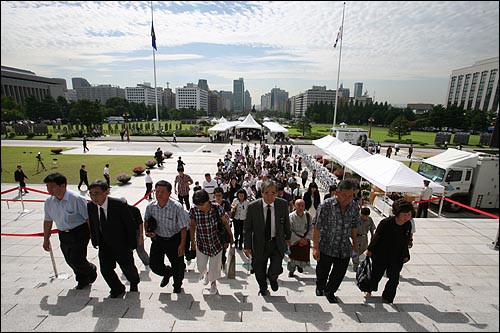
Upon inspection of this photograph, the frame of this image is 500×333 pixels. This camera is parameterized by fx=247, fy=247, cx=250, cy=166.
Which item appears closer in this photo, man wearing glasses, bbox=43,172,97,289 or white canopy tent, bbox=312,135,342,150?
man wearing glasses, bbox=43,172,97,289

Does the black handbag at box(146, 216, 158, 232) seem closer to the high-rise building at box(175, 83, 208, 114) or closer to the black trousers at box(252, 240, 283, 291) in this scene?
the black trousers at box(252, 240, 283, 291)

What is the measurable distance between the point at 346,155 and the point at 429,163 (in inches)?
164

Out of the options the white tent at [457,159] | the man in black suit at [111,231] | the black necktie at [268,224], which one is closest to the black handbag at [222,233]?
the black necktie at [268,224]

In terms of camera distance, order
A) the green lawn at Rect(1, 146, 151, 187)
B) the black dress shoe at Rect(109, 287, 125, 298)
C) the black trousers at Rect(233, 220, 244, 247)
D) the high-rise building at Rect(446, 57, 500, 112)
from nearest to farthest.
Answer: the black dress shoe at Rect(109, 287, 125, 298) < the black trousers at Rect(233, 220, 244, 247) < the green lawn at Rect(1, 146, 151, 187) < the high-rise building at Rect(446, 57, 500, 112)

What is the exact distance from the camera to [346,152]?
15.0m

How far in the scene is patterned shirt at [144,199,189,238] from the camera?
12.3 ft

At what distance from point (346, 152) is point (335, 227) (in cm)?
1244

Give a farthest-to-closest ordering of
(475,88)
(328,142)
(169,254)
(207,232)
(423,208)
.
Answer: (475,88)
(328,142)
(423,208)
(169,254)
(207,232)

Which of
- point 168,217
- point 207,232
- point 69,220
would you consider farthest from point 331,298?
point 69,220

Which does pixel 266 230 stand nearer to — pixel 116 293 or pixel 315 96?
pixel 116 293

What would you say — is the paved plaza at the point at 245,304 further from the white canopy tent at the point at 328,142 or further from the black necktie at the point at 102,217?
the white canopy tent at the point at 328,142

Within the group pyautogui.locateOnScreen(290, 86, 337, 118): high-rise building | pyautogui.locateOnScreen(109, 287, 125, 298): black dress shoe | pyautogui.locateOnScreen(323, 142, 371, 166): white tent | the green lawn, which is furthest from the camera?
pyautogui.locateOnScreen(290, 86, 337, 118): high-rise building

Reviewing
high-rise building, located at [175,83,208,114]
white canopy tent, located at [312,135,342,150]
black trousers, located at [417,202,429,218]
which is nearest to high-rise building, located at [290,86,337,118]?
high-rise building, located at [175,83,208,114]

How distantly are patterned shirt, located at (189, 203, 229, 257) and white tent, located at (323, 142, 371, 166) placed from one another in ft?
39.1
